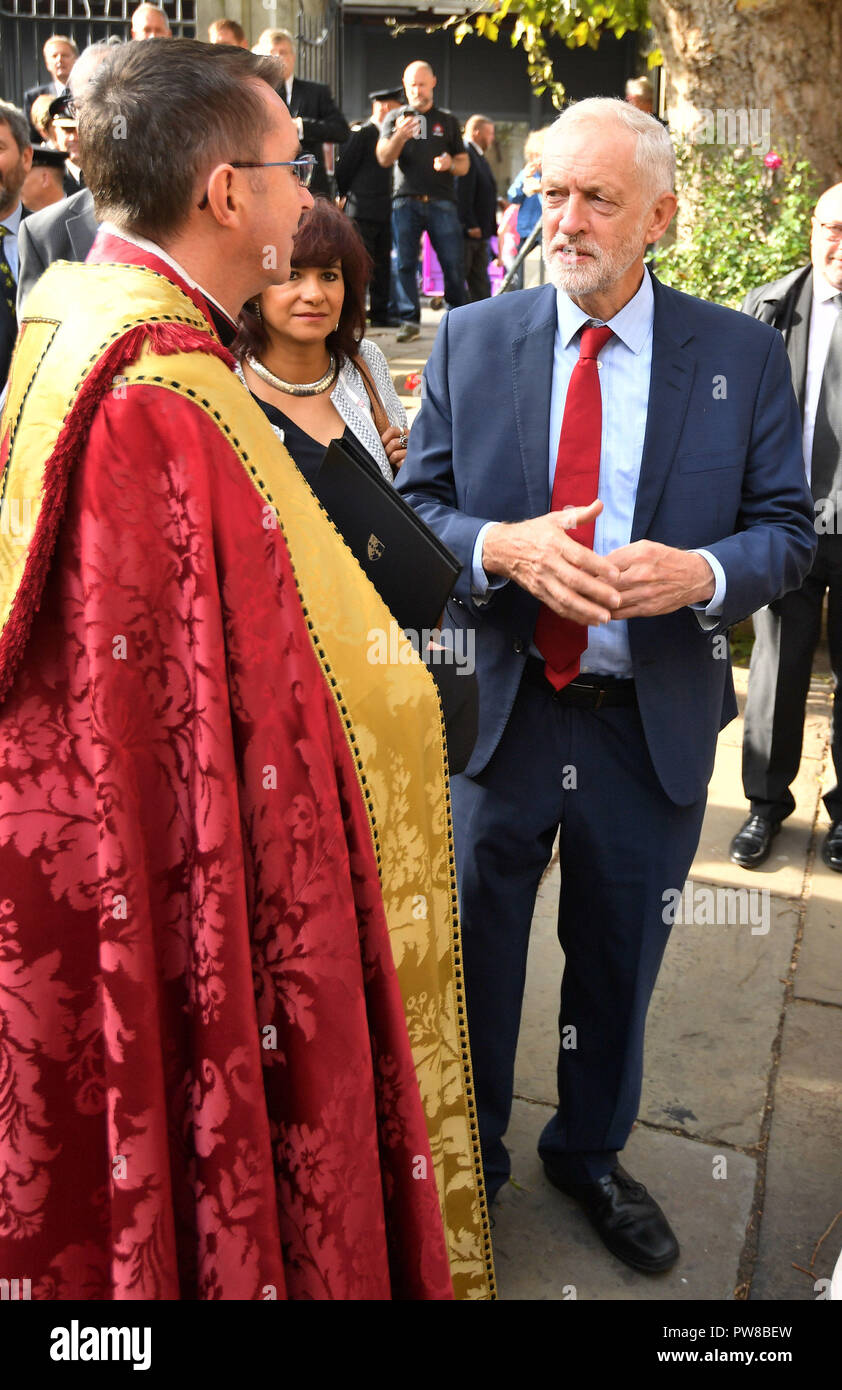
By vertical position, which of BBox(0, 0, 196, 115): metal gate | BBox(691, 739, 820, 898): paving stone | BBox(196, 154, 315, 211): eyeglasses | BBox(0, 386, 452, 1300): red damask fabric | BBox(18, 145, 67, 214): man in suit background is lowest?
BBox(691, 739, 820, 898): paving stone

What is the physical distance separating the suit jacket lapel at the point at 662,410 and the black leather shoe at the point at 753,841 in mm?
2225

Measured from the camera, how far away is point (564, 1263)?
263 centimetres

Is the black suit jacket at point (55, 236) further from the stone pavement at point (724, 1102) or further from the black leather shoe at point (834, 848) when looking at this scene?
the black leather shoe at point (834, 848)

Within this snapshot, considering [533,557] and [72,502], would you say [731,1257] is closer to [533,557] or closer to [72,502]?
[533,557]

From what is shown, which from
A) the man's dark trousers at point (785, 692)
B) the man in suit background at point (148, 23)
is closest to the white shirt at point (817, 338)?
the man's dark trousers at point (785, 692)

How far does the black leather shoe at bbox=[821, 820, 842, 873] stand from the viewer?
4.32 meters

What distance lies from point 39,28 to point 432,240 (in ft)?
19.9

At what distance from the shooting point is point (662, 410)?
236 cm

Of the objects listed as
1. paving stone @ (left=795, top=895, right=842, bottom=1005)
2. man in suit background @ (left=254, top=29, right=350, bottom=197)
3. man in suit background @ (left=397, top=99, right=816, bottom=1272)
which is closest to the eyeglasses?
man in suit background @ (left=397, top=99, right=816, bottom=1272)

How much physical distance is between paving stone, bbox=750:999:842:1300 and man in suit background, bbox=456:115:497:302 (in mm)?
9031

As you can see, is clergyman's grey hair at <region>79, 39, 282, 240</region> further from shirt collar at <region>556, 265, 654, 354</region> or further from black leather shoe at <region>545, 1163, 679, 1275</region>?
black leather shoe at <region>545, 1163, 679, 1275</region>

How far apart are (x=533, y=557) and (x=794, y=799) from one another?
2.72 m

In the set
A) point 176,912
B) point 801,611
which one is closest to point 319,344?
point 801,611
